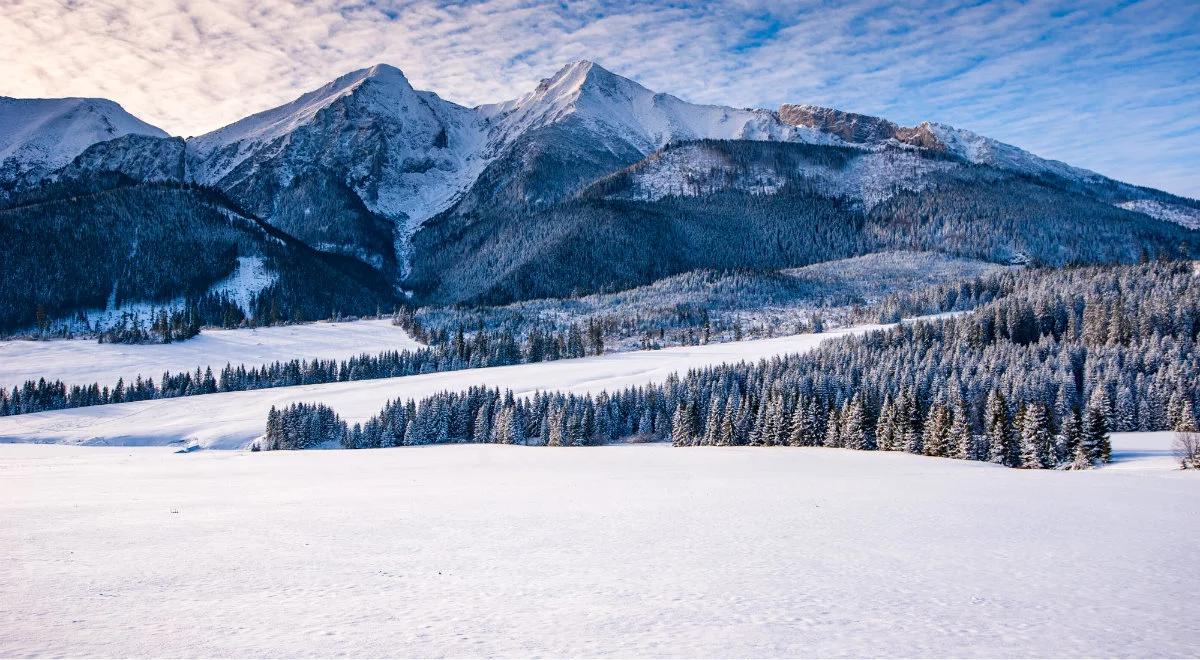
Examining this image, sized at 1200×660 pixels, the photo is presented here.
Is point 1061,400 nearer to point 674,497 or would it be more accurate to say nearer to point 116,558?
point 674,497

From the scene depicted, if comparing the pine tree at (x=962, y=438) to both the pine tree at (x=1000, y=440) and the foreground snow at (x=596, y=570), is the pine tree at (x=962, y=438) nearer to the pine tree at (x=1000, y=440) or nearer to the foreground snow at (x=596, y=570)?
the pine tree at (x=1000, y=440)

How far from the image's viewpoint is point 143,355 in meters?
167

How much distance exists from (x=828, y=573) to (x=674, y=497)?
658 inches

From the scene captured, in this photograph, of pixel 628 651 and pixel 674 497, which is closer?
pixel 628 651

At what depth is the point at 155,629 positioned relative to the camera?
12.8m

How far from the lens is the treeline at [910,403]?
227ft

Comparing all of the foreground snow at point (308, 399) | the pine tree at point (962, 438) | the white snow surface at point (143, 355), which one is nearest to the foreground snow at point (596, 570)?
the pine tree at point (962, 438)

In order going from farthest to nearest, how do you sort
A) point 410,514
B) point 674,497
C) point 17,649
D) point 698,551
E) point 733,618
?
point 674,497
point 410,514
point 698,551
point 733,618
point 17,649

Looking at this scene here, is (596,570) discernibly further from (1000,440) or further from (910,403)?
(910,403)

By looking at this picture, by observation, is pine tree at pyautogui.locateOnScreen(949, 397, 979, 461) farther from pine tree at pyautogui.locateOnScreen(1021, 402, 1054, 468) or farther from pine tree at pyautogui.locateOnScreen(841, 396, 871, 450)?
pine tree at pyautogui.locateOnScreen(841, 396, 871, 450)

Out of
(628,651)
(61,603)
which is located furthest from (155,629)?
(628,651)

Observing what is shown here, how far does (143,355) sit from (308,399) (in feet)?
272

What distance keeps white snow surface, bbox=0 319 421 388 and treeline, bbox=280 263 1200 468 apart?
91524mm

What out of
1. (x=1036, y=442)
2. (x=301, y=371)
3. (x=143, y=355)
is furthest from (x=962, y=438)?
(x=143, y=355)
